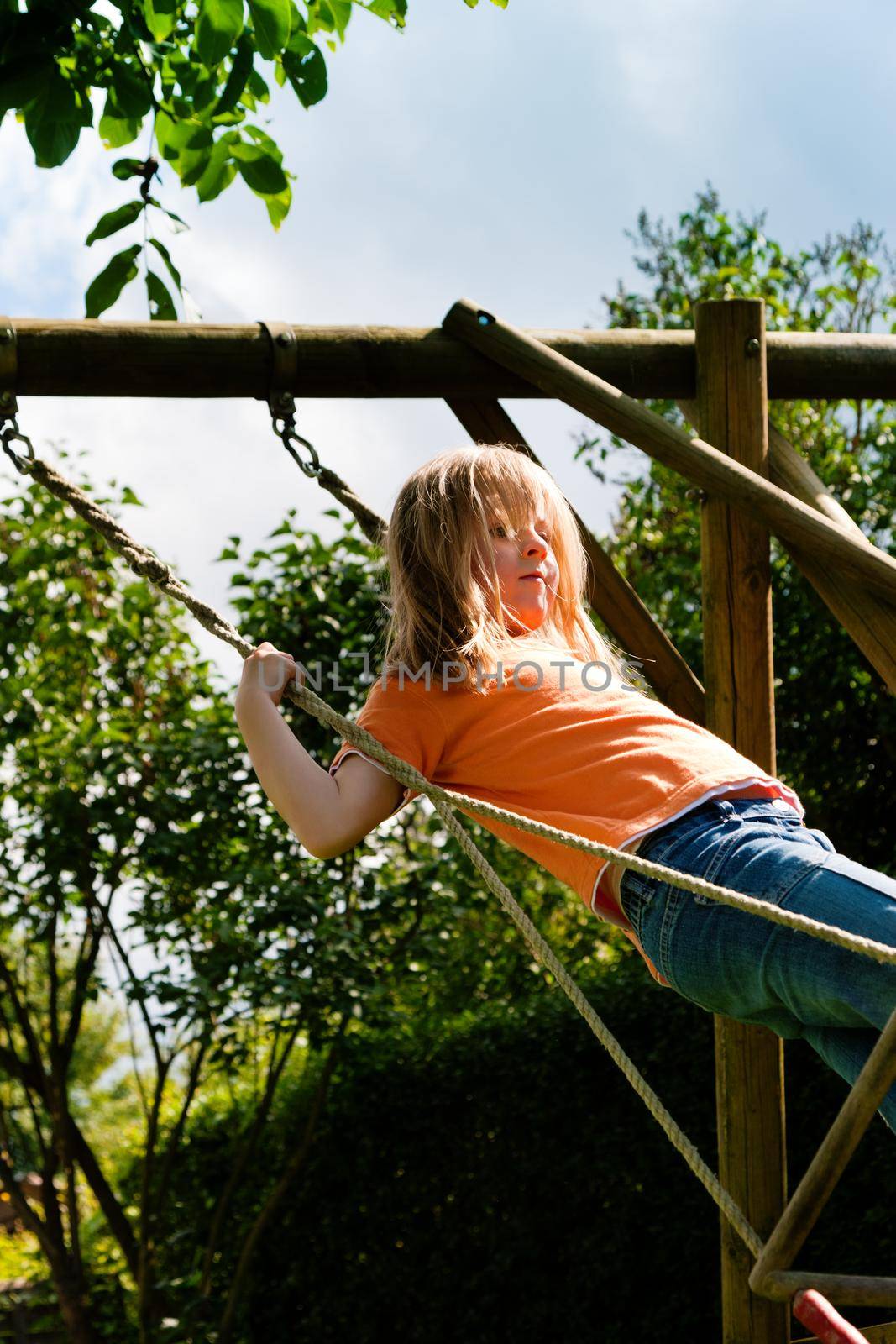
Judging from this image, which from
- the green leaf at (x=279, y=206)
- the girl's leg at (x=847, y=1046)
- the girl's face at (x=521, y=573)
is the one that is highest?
the green leaf at (x=279, y=206)

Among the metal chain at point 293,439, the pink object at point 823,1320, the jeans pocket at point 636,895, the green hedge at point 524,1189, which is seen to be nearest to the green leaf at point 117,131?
the metal chain at point 293,439

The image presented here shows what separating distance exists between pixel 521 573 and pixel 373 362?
693mm

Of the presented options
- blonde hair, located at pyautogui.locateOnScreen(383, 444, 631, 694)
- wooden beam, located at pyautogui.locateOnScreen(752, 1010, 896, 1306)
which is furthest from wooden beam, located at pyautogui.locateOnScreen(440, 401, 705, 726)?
wooden beam, located at pyautogui.locateOnScreen(752, 1010, 896, 1306)

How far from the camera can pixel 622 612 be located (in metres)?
2.54

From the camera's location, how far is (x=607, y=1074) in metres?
4.39

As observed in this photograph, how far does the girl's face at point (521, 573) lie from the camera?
1859 millimetres

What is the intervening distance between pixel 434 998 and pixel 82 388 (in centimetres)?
397

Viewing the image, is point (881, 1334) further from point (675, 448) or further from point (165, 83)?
point (165, 83)

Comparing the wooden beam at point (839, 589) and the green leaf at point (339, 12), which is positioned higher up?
the green leaf at point (339, 12)

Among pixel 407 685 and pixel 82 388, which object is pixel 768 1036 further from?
pixel 82 388

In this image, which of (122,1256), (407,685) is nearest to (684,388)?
(407,685)

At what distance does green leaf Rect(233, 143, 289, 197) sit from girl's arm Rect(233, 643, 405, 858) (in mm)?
1458

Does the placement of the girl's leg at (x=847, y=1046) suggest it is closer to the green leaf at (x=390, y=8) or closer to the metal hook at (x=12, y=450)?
the metal hook at (x=12, y=450)

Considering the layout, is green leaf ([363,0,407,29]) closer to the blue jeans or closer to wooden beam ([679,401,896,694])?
wooden beam ([679,401,896,694])
